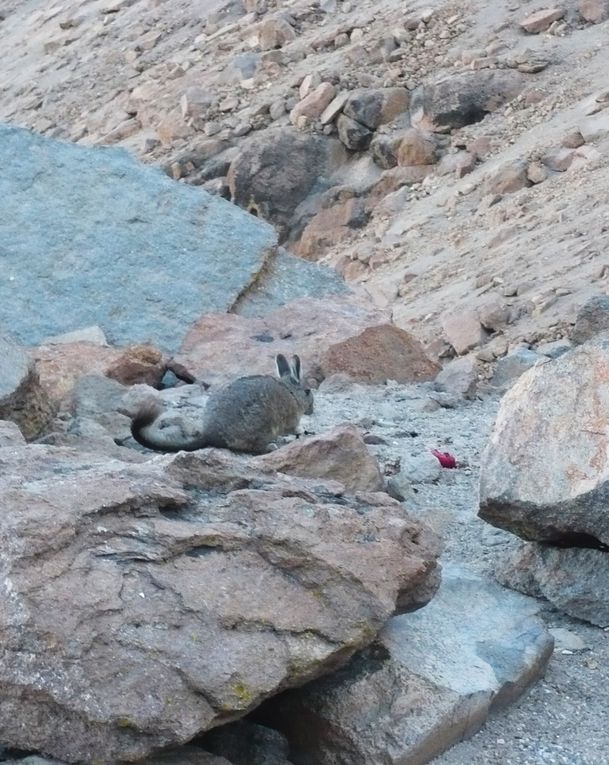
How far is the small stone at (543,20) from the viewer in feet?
46.6

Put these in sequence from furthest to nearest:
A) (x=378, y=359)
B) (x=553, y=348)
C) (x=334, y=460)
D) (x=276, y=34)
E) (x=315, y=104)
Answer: (x=276, y=34) → (x=315, y=104) → (x=553, y=348) → (x=378, y=359) → (x=334, y=460)

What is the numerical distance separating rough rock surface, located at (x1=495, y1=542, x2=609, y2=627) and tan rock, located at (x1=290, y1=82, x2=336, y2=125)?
10.7 metres

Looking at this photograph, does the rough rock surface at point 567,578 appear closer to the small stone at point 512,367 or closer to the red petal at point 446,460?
the red petal at point 446,460

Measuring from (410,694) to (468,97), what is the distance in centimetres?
1101

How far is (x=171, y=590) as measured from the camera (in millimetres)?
2979

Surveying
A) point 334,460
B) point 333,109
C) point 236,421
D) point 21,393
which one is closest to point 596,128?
point 333,109

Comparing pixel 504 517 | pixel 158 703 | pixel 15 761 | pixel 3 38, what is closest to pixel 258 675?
pixel 158 703

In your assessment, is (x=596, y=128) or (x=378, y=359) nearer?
(x=378, y=359)

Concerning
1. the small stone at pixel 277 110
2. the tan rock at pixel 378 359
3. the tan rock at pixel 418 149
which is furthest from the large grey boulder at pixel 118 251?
the small stone at pixel 277 110

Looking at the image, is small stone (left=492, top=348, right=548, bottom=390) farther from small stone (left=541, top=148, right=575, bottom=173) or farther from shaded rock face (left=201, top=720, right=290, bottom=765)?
shaded rock face (left=201, top=720, right=290, bottom=765)

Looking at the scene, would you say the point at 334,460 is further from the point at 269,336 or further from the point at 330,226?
the point at 330,226

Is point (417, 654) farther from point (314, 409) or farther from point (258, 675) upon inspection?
point (314, 409)

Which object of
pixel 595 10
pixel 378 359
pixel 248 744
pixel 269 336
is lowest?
pixel 595 10

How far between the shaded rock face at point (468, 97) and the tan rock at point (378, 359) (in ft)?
20.8
